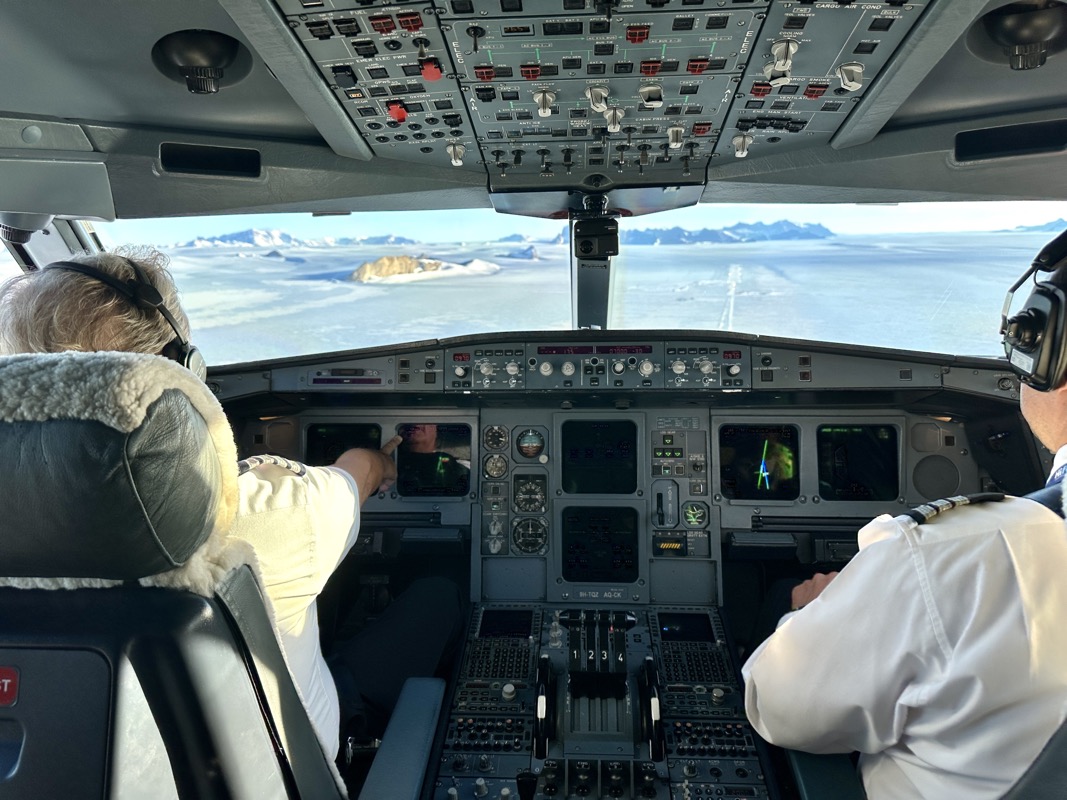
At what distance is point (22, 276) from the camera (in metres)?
1.06

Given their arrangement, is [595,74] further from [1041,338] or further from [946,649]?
[946,649]

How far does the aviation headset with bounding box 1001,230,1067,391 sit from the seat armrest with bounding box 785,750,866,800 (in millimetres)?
804

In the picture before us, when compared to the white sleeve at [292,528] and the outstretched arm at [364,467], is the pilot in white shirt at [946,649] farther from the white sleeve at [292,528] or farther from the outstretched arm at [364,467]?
the outstretched arm at [364,467]

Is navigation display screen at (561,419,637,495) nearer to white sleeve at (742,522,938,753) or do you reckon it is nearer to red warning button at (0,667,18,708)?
white sleeve at (742,522,938,753)

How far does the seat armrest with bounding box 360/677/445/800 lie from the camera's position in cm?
133

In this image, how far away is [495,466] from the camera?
126 inches

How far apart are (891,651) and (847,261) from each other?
2.80 m

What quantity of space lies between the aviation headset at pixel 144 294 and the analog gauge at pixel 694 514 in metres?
2.34

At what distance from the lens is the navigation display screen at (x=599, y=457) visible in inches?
124

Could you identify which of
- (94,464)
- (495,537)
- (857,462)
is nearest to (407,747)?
(94,464)

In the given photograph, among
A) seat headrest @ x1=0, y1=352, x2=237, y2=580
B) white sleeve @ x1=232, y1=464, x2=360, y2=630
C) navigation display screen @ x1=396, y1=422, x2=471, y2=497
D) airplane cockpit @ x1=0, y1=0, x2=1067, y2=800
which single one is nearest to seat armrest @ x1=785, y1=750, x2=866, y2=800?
airplane cockpit @ x1=0, y1=0, x2=1067, y2=800

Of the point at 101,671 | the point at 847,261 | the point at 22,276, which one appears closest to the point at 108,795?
the point at 101,671

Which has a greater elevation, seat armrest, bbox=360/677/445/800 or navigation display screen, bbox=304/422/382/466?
navigation display screen, bbox=304/422/382/466

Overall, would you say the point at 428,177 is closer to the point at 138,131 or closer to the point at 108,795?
the point at 138,131
